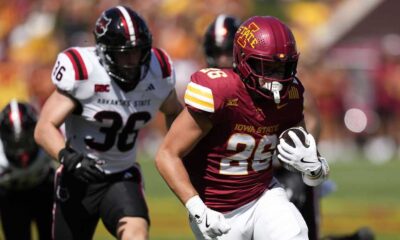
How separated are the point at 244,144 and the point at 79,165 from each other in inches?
36.9

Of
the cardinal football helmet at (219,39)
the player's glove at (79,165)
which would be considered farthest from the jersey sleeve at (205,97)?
the cardinal football helmet at (219,39)

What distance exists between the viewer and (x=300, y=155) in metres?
4.85

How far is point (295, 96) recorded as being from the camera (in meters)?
5.09

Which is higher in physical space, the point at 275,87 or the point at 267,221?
the point at 275,87

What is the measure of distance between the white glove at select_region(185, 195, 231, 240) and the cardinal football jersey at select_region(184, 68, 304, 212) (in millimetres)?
325

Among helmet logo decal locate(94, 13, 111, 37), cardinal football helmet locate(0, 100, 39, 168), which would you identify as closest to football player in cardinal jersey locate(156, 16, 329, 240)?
helmet logo decal locate(94, 13, 111, 37)

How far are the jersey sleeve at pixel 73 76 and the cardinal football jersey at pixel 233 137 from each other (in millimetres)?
831

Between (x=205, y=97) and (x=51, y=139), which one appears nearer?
(x=205, y=97)

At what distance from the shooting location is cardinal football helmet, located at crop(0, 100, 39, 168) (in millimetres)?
6379

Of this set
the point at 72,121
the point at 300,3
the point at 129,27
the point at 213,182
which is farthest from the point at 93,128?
the point at 300,3

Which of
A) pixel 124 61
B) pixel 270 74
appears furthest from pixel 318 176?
pixel 124 61

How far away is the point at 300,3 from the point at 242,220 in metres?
14.9

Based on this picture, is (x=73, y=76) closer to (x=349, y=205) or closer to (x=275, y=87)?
(x=275, y=87)

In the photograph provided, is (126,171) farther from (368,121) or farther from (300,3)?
(300,3)
